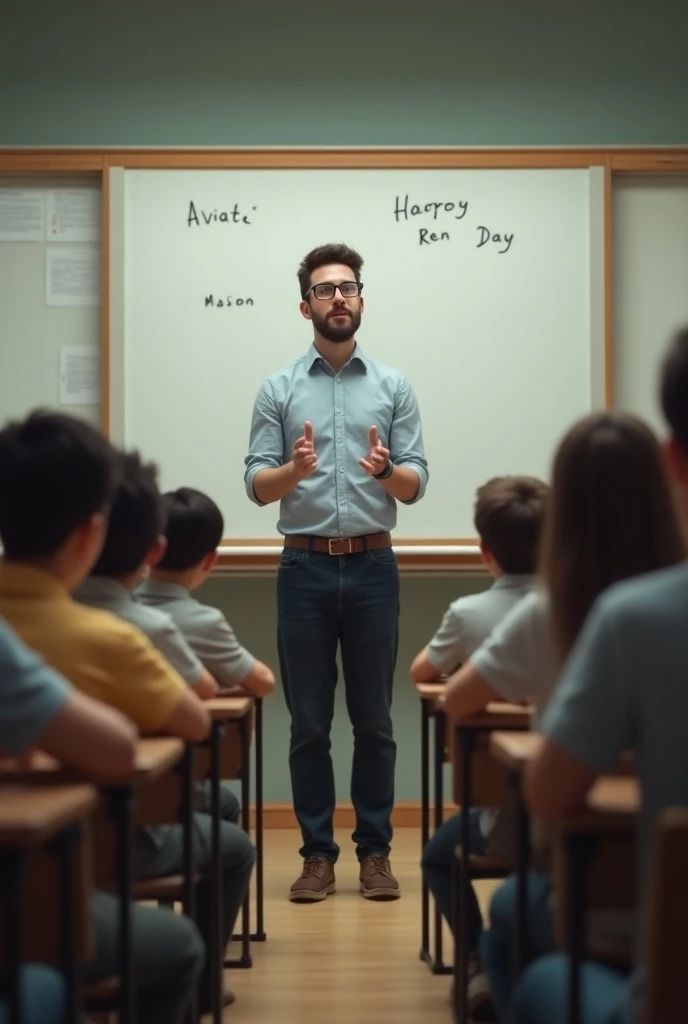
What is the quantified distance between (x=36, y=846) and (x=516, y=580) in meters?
1.44

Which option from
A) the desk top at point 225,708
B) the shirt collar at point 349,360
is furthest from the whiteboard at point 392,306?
the desk top at point 225,708

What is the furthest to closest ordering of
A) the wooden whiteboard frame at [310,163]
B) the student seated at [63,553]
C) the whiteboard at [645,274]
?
the whiteboard at [645,274] < the wooden whiteboard frame at [310,163] < the student seated at [63,553]

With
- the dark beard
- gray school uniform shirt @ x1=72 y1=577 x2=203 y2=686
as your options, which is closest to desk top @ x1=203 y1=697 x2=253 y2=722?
gray school uniform shirt @ x1=72 y1=577 x2=203 y2=686

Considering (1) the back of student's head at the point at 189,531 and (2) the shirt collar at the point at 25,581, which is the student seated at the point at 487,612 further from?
(2) the shirt collar at the point at 25,581

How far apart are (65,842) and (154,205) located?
3610 millimetres

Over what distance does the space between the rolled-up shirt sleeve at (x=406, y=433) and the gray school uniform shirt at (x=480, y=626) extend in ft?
3.91

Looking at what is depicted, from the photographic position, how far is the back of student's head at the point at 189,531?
2.78 meters

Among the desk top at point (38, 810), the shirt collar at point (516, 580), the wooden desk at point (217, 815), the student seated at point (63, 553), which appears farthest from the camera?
the shirt collar at point (516, 580)

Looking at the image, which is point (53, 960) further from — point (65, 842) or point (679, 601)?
point (679, 601)

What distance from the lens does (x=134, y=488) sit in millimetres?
2285

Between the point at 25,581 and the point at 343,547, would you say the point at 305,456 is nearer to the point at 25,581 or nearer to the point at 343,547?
the point at 343,547

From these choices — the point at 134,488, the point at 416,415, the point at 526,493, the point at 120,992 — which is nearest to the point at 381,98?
the point at 416,415

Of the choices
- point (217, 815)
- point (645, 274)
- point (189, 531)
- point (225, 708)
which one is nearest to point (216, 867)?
point (217, 815)

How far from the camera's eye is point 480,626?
2.73 metres
